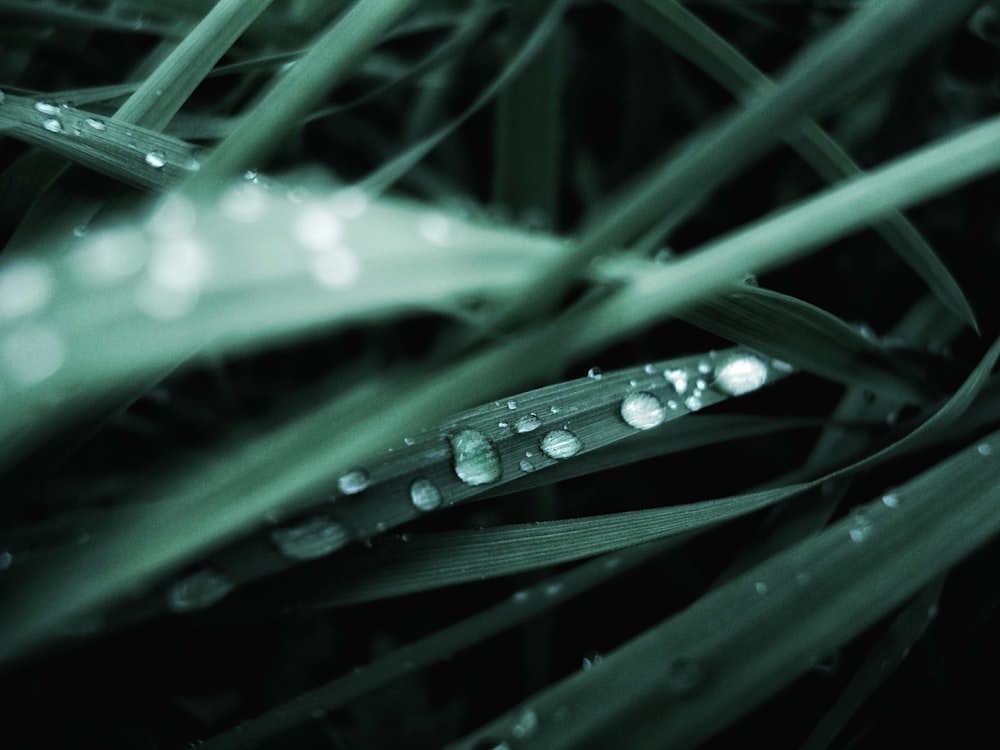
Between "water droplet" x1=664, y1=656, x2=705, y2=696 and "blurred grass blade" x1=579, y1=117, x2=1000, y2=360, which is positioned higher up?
"blurred grass blade" x1=579, y1=117, x2=1000, y2=360

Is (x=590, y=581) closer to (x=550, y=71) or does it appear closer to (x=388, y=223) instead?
(x=388, y=223)

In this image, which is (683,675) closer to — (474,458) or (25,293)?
(474,458)

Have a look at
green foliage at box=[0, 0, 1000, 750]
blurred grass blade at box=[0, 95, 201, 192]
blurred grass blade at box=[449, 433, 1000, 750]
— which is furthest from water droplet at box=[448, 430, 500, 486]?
blurred grass blade at box=[0, 95, 201, 192]

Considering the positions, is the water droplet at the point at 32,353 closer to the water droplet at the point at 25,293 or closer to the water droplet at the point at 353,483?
the water droplet at the point at 25,293

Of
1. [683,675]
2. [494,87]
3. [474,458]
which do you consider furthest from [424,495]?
[494,87]

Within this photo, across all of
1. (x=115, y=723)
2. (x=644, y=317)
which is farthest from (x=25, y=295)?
(x=115, y=723)

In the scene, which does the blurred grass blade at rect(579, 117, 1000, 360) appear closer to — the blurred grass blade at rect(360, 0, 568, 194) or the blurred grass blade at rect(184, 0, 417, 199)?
the blurred grass blade at rect(184, 0, 417, 199)
